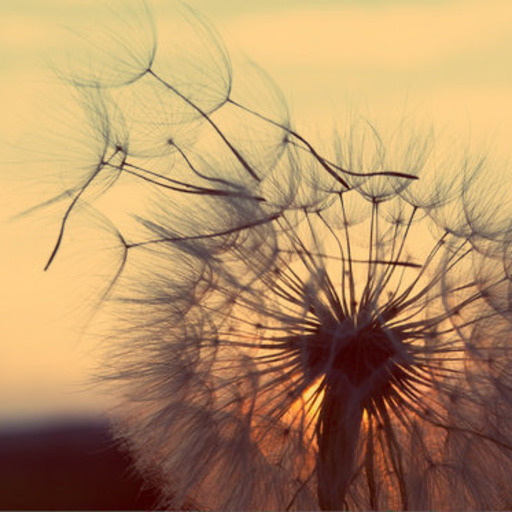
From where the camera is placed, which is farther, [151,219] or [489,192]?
[489,192]

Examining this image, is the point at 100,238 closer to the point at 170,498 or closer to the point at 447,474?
the point at 170,498

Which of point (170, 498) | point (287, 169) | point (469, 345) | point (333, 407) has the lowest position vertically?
point (170, 498)

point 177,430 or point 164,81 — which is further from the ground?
point 164,81

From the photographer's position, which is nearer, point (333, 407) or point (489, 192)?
point (333, 407)

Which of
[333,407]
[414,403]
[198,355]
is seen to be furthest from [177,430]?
[414,403]

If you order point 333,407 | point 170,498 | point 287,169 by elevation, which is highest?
point 287,169

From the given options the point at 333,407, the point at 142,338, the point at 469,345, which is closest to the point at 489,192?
the point at 469,345

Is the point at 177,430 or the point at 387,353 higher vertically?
the point at 387,353

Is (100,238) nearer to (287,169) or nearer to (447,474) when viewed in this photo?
(287,169)

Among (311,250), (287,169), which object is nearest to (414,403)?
(311,250)
